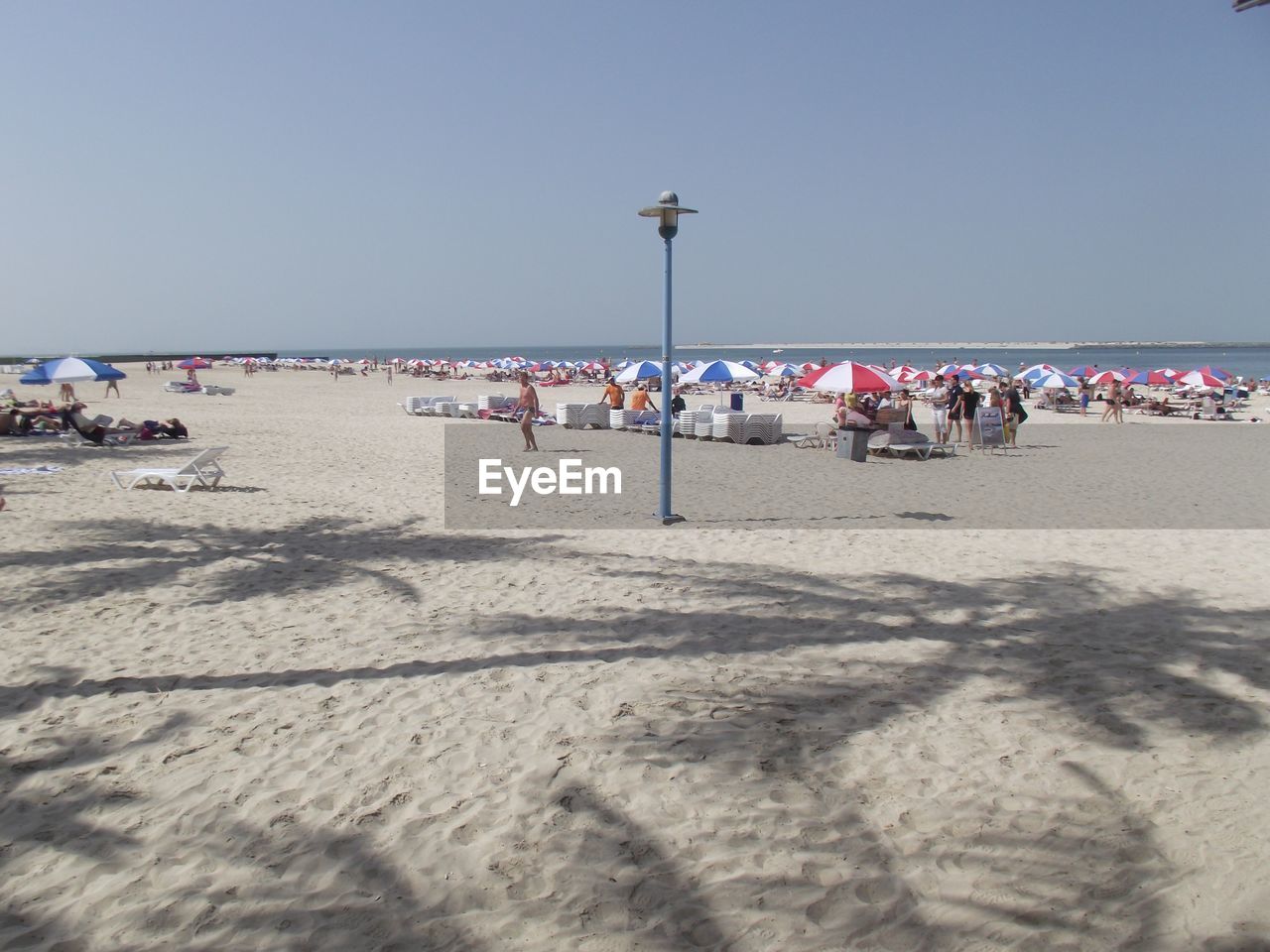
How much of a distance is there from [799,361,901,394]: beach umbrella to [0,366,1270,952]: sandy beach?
598 centimetres

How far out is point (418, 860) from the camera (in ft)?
9.73

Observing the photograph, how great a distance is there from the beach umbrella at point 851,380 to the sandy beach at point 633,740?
5976mm

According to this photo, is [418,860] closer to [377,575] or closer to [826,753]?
[826,753]

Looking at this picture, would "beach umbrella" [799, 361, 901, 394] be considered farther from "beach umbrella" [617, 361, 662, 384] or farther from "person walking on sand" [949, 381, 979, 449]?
"beach umbrella" [617, 361, 662, 384]

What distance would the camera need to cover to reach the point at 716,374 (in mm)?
22531

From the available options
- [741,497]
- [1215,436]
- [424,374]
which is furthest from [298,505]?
[424,374]

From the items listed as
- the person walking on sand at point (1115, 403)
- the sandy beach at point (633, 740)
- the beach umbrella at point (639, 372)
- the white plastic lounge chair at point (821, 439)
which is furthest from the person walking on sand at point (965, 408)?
the sandy beach at point (633, 740)

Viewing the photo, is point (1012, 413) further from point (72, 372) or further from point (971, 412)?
point (72, 372)

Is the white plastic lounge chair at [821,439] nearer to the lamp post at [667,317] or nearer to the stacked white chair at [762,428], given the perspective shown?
the stacked white chair at [762,428]

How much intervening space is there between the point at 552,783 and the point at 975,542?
547 cm

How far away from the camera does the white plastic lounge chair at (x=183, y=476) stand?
10.4m

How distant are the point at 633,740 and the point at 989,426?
1366 cm

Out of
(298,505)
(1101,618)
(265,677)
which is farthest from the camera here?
(298,505)

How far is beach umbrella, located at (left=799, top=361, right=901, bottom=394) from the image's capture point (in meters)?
13.9
